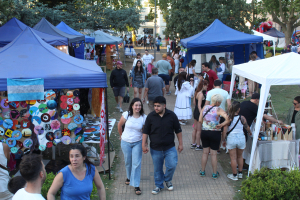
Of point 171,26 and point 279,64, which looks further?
point 171,26

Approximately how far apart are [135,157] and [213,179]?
169cm

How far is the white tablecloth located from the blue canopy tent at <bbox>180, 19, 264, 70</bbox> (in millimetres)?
6398

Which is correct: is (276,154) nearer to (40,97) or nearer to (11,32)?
(40,97)

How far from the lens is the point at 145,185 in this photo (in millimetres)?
5387

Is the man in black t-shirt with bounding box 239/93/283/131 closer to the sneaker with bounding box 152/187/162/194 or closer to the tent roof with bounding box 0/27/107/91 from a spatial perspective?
the sneaker with bounding box 152/187/162/194

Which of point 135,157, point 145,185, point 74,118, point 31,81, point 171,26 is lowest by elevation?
point 145,185

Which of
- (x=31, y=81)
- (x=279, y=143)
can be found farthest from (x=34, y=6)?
(x=279, y=143)

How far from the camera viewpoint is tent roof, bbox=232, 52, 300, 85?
209 inches

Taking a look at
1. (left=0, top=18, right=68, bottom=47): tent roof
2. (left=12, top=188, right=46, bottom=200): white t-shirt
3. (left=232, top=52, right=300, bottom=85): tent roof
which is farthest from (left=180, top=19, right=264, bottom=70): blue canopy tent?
(left=12, top=188, right=46, bottom=200): white t-shirt

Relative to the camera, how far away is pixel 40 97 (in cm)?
522

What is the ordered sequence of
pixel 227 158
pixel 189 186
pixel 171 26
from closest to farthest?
1. pixel 189 186
2. pixel 227 158
3. pixel 171 26

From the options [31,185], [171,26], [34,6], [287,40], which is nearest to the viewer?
[31,185]

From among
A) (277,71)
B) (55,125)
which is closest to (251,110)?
(277,71)

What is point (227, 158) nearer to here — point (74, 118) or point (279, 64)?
point (279, 64)
